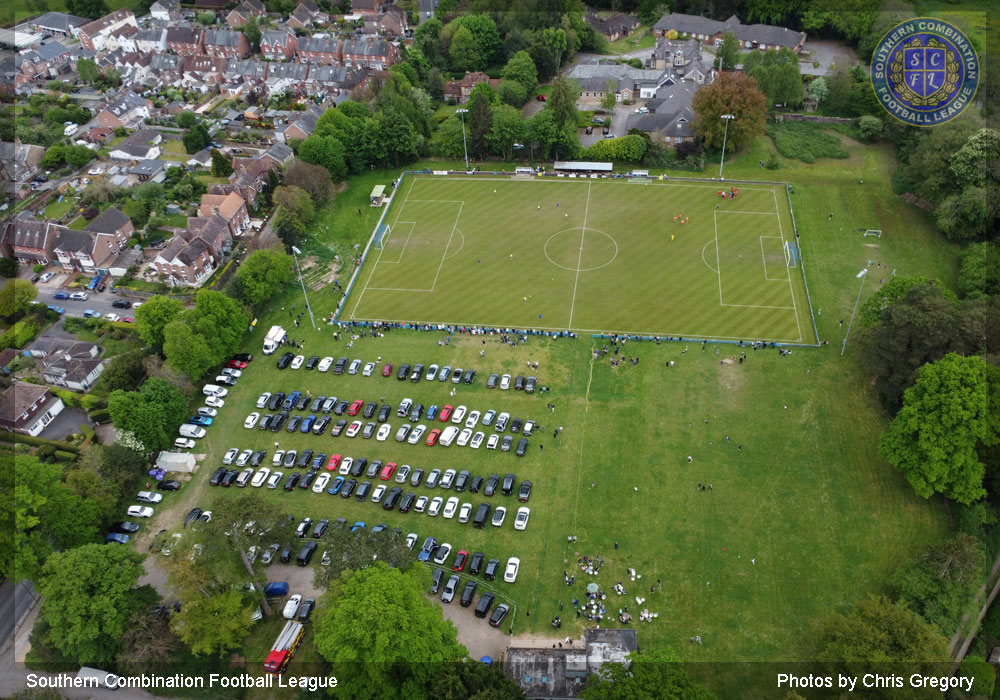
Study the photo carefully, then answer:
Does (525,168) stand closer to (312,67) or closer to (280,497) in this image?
(312,67)

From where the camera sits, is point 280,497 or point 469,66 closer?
point 280,497

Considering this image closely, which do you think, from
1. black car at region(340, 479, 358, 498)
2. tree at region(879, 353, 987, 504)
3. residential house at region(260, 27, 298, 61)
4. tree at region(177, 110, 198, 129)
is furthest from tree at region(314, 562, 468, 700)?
residential house at region(260, 27, 298, 61)

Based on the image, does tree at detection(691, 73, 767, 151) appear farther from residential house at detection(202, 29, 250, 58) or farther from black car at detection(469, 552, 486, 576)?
residential house at detection(202, 29, 250, 58)

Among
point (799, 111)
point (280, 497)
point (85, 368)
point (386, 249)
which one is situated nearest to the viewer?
point (280, 497)

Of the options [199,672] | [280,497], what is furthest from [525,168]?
[199,672]

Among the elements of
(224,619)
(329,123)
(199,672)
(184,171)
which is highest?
(329,123)

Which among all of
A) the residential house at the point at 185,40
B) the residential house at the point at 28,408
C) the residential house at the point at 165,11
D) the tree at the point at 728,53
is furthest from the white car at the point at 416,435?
the residential house at the point at 165,11
